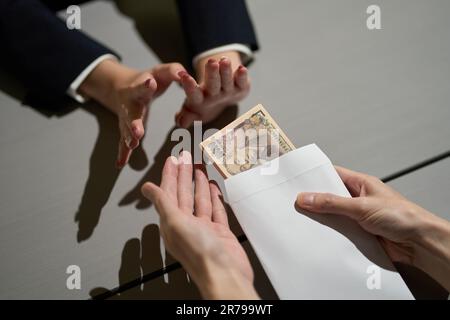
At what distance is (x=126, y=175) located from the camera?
0.74 metres

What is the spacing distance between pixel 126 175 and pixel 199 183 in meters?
0.17

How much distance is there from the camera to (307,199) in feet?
1.98

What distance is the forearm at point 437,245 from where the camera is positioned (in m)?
0.58

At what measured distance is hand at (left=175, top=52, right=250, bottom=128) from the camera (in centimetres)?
67

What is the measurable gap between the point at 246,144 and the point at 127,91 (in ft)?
0.91

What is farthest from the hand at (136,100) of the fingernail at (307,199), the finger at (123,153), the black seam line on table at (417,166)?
the black seam line on table at (417,166)

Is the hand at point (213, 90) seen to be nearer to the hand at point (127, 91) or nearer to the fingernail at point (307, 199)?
the hand at point (127, 91)

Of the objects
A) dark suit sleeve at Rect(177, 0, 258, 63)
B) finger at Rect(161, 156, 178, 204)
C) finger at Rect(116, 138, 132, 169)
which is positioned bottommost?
finger at Rect(161, 156, 178, 204)

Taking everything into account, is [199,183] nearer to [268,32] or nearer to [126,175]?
[126,175]

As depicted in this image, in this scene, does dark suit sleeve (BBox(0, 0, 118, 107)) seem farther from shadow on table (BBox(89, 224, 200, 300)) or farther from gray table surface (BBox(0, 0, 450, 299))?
shadow on table (BBox(89, 224, 200, 300))

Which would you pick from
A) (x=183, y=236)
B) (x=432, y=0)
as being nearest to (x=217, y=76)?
(x=183, y=236)

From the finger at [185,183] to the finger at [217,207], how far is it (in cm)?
5

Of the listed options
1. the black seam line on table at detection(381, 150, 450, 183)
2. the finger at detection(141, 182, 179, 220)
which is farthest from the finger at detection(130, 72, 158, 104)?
the black seam line on table at detection(381, 150, 450, 183)

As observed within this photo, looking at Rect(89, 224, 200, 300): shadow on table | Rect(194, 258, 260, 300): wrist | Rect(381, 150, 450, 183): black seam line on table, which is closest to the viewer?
Rect(194, 258, 260, 300): wrist
